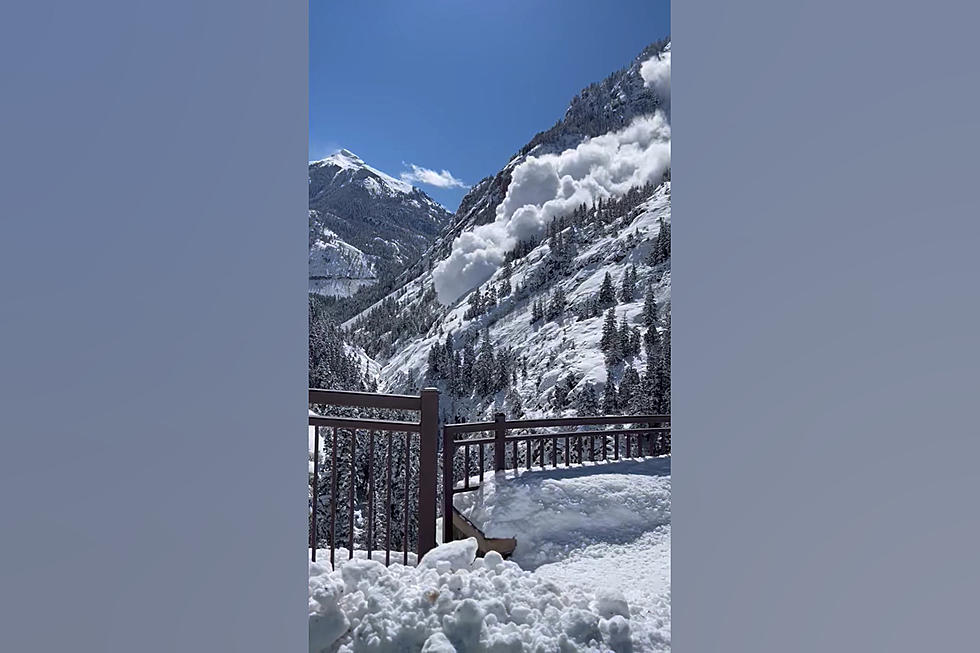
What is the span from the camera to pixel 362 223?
32.4m

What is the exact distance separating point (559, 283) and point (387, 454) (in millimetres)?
22264

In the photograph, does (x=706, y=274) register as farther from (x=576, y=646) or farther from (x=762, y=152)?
(x=576, y=646)

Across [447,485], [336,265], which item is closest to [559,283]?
[336,265]

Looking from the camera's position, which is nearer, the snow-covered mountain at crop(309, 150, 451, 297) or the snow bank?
the snow bank

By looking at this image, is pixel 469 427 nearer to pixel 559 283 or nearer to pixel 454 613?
pixel 454 613

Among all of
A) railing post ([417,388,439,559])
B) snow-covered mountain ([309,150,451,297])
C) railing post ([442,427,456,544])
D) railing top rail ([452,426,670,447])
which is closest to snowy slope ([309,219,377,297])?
snow-covered mountain ([309,150,451,297])

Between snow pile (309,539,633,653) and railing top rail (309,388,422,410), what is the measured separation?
0.84 m

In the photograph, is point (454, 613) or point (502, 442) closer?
point (454, 613)

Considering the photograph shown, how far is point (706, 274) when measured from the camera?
0.97 meters

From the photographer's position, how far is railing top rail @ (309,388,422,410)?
2.79 metres

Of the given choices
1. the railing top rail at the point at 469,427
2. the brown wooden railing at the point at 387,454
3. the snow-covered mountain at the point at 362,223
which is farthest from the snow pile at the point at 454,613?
the snow-covered mountain at the point at 362,223

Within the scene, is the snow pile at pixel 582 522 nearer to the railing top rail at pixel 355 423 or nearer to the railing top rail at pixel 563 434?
the railing top rail at pixel 563 434

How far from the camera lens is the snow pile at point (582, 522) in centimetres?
348

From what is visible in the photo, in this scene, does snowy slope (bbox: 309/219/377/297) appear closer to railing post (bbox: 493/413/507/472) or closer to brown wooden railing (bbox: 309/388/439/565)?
railing post (bbox: 493/413/507/472)
